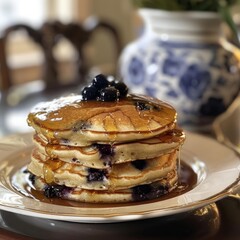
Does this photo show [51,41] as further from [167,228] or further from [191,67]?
[167,228]

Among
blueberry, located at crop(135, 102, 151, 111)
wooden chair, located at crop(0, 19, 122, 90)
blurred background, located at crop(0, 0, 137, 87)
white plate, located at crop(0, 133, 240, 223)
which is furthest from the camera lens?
blurred background, located at crop(0, 0, 137, 87)

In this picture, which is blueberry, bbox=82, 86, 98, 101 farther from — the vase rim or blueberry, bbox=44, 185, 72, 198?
the vase rim

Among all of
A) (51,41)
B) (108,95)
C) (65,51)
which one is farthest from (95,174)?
(65,51)

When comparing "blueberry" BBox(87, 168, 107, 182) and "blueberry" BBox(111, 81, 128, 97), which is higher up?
"blueberry" BBox(111, 81, 128, 97)

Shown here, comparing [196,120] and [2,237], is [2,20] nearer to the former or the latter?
[196,120]

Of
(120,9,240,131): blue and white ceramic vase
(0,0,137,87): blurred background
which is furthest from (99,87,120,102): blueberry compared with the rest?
(0,0,137,87): blurred background
